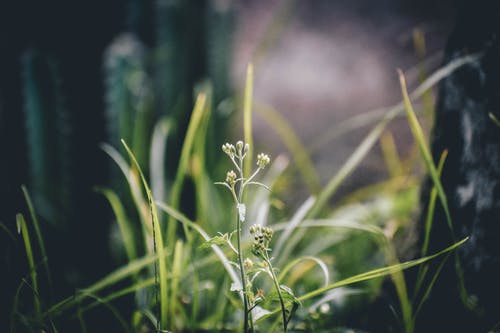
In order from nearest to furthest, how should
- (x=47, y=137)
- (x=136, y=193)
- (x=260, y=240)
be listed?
(x=260, y=240)
(x=136, y=193)
(x=47, y=137)

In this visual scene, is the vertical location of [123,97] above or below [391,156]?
above

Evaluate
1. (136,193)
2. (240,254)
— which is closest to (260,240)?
(240,254)

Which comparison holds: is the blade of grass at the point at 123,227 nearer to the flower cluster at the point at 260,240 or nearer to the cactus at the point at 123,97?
the cactus at the point at 123,97

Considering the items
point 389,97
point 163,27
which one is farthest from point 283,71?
point 163,27

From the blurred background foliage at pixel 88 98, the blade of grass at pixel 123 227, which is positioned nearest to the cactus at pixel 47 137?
the blurred background foliage at pixel 88 98

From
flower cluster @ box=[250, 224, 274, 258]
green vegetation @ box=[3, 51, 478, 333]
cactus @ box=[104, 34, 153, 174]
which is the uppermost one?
cactus @ box=[104, 34, 153, 174]

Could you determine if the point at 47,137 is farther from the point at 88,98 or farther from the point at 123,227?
the point at 123,227

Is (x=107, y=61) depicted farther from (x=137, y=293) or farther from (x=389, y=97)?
(x=389, y=97)

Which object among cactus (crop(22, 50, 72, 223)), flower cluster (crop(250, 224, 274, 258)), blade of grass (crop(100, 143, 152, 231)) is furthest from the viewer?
cactus (crop(22, 50, 72, 223))

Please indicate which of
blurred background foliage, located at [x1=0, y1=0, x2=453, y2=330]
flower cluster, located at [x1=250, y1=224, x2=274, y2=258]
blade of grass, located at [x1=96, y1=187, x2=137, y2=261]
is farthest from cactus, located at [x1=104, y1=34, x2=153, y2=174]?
flower cluster, located at [x1=250, y1=224, x2=274, y2=258]

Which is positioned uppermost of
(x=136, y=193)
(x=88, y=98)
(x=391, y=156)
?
(x=88, y=98)

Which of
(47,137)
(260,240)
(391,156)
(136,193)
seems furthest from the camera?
(391,156)

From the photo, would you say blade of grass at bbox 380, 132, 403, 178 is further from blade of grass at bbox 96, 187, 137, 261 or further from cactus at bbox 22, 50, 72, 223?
cactus at bbox 22, 50, 72, 223
